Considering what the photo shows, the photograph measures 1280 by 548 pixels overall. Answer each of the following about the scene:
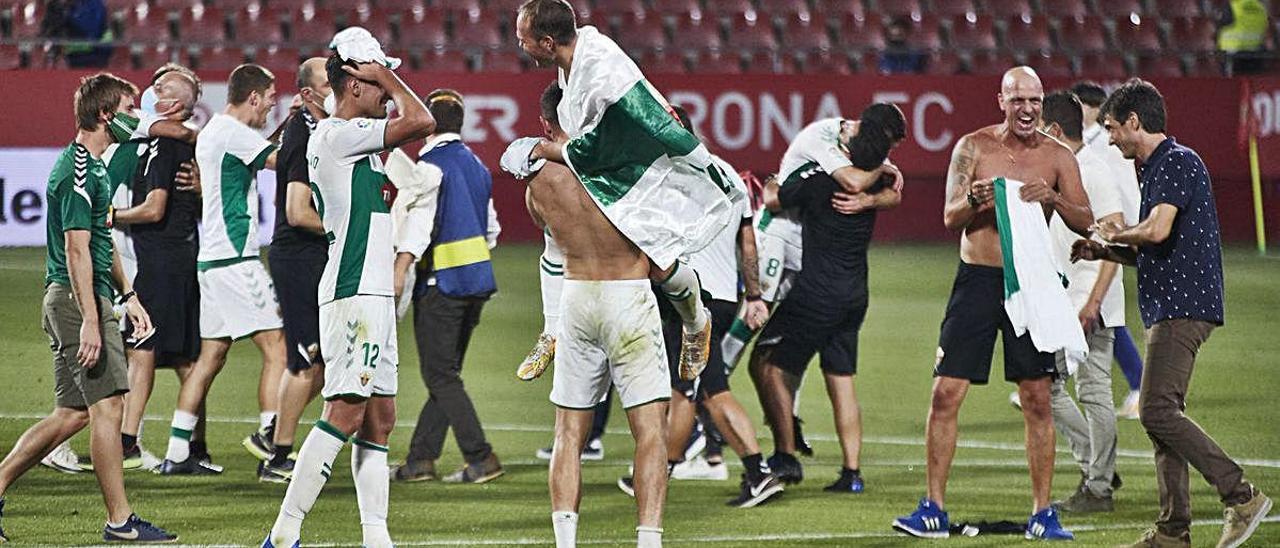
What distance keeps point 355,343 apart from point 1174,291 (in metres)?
3.35

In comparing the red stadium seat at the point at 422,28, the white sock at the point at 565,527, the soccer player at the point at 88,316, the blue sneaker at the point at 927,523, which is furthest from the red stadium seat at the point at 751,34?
the white sock at the point at 565,527

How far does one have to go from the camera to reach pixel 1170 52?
2116 cm

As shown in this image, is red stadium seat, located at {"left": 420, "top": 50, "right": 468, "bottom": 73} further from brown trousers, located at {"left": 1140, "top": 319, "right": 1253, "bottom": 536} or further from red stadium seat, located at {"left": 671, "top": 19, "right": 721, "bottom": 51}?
brown trousers, located at {"left": 1140, "top": 319, "right": 1253, "bottom": 536}

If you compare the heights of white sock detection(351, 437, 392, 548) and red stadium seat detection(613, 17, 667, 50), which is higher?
red stadium seat detection(613, 17, 667, 50)

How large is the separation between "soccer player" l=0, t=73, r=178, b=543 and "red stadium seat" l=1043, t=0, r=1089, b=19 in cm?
1723

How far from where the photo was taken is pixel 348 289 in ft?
A: 24.2

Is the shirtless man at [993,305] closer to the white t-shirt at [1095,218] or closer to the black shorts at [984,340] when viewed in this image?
the black shorts at [984,340]

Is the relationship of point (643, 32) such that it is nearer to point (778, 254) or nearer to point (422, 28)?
point (422, 28)

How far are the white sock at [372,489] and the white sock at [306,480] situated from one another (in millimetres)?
124

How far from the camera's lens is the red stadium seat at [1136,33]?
23109 millimetres

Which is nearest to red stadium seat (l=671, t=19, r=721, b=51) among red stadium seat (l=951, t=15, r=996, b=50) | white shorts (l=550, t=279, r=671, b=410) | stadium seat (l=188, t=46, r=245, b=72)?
red stadium seat (l=951, t=15, r=996, b=50)

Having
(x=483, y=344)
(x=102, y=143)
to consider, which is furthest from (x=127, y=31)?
(x=102, y=143)

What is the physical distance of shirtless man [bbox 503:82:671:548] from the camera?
275 inches

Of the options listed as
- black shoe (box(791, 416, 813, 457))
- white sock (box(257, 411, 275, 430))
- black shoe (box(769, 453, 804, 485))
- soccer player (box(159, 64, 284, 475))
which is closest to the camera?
black shoe (box(769, 453, 804, 485))
